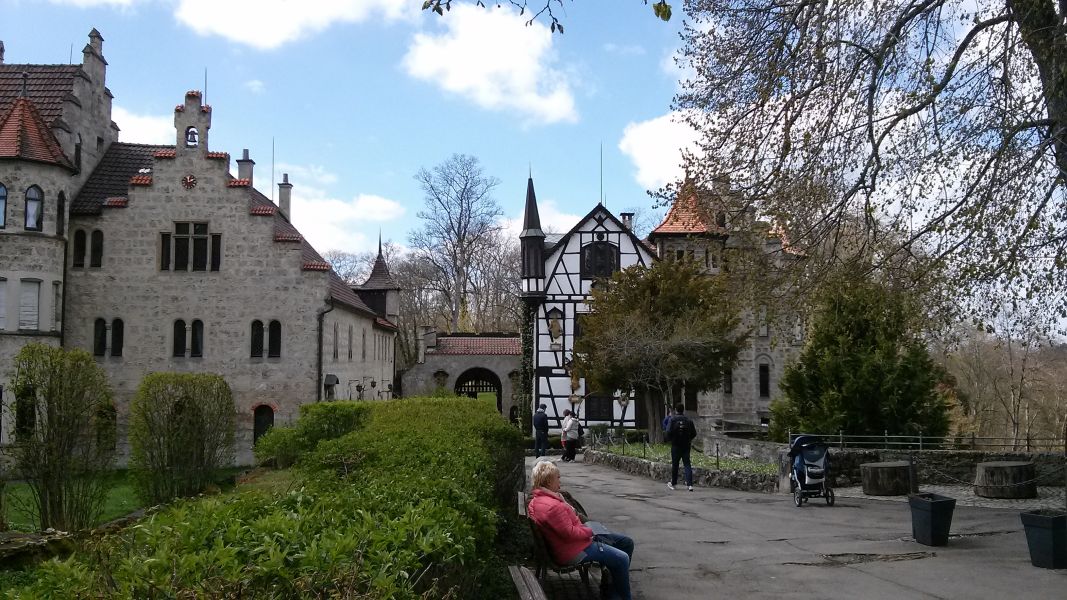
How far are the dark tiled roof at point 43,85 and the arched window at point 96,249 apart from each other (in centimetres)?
404

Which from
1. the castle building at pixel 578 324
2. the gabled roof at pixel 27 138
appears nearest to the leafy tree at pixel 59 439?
the gabled roof at pixel 27 138

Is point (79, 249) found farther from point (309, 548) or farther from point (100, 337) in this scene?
point (309, 548)

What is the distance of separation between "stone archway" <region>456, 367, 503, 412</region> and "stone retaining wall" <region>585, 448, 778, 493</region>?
21.7m

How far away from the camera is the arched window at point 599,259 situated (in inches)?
1499

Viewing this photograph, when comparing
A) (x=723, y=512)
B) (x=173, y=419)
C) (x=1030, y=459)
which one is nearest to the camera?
(x=723, y=512)

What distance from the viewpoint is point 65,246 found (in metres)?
27.6

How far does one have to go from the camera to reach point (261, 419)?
92.5 ft

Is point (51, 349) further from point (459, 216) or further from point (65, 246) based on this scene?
point (459, 216)

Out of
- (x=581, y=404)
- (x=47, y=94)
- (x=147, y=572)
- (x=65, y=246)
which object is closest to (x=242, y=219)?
(x=65, y=246)

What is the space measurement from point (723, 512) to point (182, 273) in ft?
68.8

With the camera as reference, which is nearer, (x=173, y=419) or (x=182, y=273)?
(x=173, y=419)

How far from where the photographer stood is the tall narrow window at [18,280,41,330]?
85.2 ft

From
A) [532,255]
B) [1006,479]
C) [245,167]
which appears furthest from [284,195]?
[1006,479]

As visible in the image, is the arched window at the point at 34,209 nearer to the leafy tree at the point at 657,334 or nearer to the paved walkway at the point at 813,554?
the leafy tree at the point at 657,334
